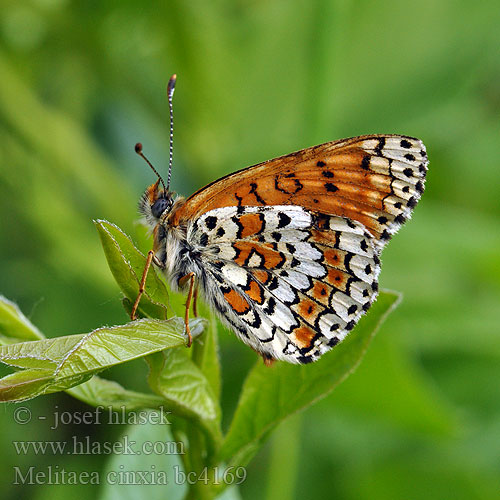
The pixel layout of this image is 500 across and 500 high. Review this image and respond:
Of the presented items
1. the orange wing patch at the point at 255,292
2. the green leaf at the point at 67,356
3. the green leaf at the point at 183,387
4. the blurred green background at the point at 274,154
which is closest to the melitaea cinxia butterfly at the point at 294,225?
the orange wing patch at the point at 255,292

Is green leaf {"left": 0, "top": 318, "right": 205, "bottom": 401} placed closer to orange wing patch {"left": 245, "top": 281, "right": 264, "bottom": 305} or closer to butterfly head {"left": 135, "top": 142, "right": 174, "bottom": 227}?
orange wing patch {"left": 245, "top": 281, "right": 264, "bottom": 305}

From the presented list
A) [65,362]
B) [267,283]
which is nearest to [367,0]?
[267,283]

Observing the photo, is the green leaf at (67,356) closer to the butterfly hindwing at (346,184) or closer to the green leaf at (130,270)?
the green leaf at (130,270)

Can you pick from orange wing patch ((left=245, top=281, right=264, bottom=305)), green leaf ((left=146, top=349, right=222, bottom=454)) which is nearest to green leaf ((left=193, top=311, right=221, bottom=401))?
green leaf ((left=146, top=349, right=222, bottom=454))

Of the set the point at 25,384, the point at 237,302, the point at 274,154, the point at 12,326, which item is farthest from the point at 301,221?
the point at 274,154

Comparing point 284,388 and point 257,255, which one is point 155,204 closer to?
point 257,255

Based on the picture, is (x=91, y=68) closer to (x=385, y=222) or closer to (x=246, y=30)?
(x=246, y=30)
